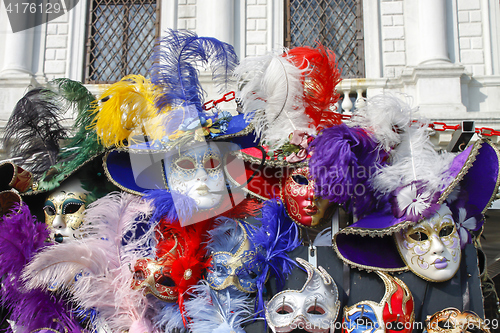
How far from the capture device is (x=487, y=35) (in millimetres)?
5934

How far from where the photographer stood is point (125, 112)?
3.12m

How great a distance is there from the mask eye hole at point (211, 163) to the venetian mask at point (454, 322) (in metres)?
1.53

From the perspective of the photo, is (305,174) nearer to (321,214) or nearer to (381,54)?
(321,214)

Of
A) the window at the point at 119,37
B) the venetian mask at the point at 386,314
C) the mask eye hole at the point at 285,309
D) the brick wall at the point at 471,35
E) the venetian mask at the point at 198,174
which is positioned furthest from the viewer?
the window at the point at 119,37

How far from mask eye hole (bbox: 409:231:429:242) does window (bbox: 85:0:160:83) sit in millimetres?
4240

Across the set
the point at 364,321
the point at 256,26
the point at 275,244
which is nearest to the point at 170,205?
the point at 275,244

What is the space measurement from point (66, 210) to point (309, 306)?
1.71 m

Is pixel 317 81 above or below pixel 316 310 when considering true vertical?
above

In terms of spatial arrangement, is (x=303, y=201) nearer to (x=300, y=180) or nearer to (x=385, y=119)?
(x=300, y=180)

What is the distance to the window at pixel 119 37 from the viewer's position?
6191 millimetres

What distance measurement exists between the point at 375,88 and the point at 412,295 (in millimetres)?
3418

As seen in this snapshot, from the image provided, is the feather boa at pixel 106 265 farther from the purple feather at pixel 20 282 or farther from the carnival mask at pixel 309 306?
the carnival mask at pixel 309 306

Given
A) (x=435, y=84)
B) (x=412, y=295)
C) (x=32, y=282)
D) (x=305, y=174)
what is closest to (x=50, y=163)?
(x=32, y=282)

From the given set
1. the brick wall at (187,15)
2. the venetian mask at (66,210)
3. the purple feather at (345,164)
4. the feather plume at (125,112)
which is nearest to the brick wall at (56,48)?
the brick wall at (187,15)
